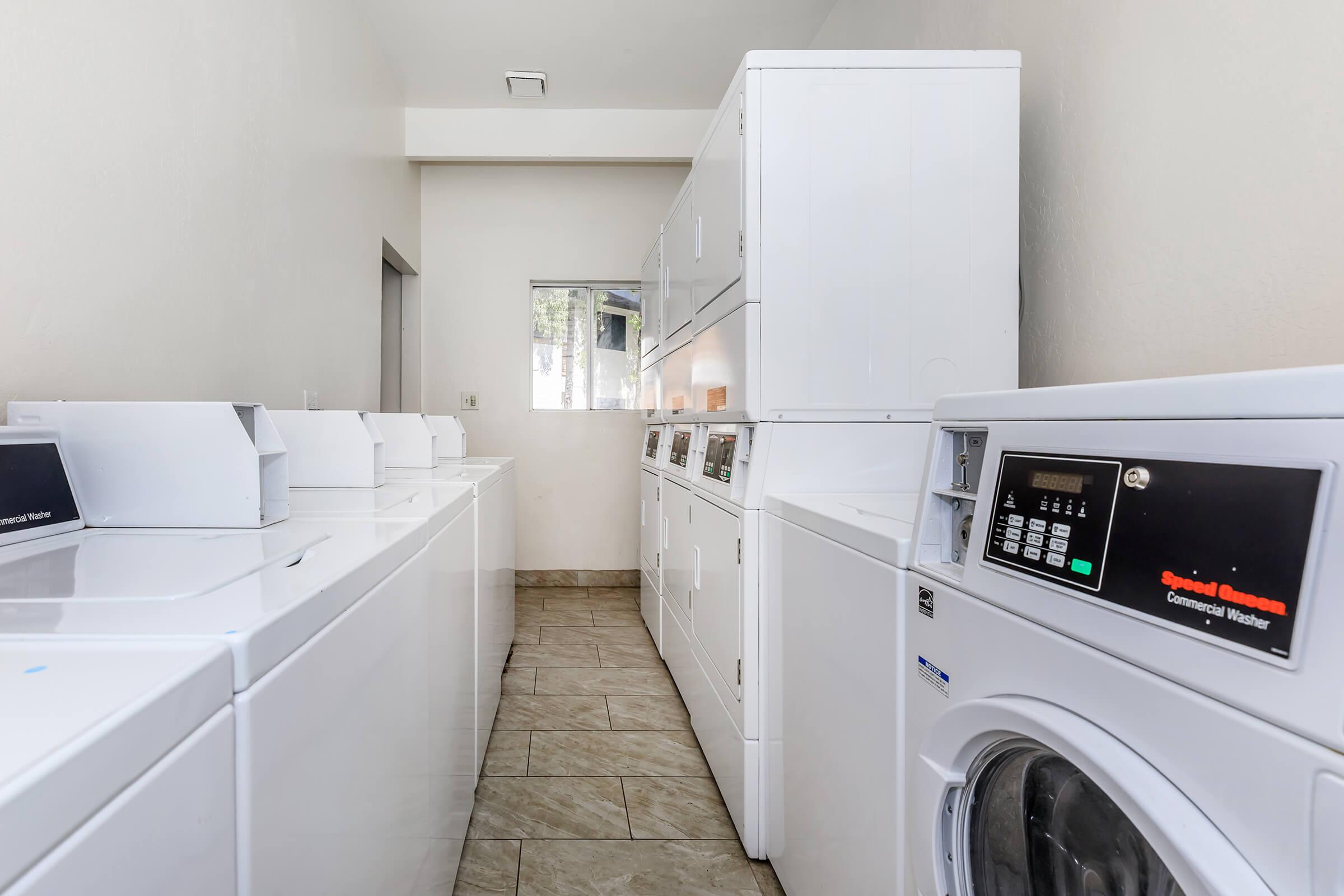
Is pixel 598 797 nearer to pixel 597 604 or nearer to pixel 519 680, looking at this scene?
pixel 519 680

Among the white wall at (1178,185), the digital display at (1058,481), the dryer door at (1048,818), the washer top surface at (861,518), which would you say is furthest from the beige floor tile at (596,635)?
the digital display at (1058,481)

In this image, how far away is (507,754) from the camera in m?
2.06

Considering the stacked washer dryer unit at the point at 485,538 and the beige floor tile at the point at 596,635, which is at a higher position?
the stacked washer dryer unit at the point at 485,538

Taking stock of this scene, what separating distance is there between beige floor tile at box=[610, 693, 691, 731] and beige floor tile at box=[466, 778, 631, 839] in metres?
0.37

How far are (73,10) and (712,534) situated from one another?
183cm

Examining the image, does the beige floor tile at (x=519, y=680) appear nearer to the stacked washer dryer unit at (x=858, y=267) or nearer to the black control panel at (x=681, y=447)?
the black control panel at (x=681, y=447)

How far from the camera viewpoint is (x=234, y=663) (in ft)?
1.54

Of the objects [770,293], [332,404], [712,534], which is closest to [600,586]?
[332,404]

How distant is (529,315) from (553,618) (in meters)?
1.97

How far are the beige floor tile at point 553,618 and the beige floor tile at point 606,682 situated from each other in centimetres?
70

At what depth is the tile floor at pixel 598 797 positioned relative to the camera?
151cm

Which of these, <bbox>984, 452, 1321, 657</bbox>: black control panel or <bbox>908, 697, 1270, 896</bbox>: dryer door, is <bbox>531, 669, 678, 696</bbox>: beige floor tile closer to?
<bbox>908, 697, 1270, 896</bbox>: dryer door

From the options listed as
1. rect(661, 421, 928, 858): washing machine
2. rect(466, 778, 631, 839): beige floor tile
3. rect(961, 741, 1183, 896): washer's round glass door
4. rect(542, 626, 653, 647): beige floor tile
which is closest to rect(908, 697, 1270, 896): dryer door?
rect(961, 741, 1183, 896): washer's round glass door

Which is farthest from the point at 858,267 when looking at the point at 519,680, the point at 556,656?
the point at 556,656
